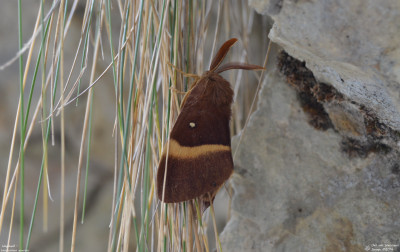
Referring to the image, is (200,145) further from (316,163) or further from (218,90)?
(316,163)

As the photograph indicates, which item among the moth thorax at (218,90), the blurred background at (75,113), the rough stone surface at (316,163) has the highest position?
the moth thorax at (218,90)

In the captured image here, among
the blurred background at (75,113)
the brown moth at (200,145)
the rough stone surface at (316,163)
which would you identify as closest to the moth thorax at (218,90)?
the brown moth at (200,145)

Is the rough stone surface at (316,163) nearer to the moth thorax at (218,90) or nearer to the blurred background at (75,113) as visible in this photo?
the moth thorax at (218,90)

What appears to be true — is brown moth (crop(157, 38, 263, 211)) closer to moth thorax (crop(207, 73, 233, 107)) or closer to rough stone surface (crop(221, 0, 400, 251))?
moth thorax (crop(207, 73, 233, 107))

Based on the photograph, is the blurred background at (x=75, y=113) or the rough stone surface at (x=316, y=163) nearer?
the rough stone surface at (x=316, y=163)

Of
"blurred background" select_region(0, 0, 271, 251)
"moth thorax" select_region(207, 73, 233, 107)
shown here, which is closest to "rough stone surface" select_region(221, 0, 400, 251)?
"moth thorax" select_region(207, 73, 233, 107)

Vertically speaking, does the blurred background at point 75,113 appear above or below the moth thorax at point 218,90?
below

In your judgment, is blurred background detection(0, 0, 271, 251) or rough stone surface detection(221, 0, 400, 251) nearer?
rough stone surface detection(221, 0, 400, 251)
